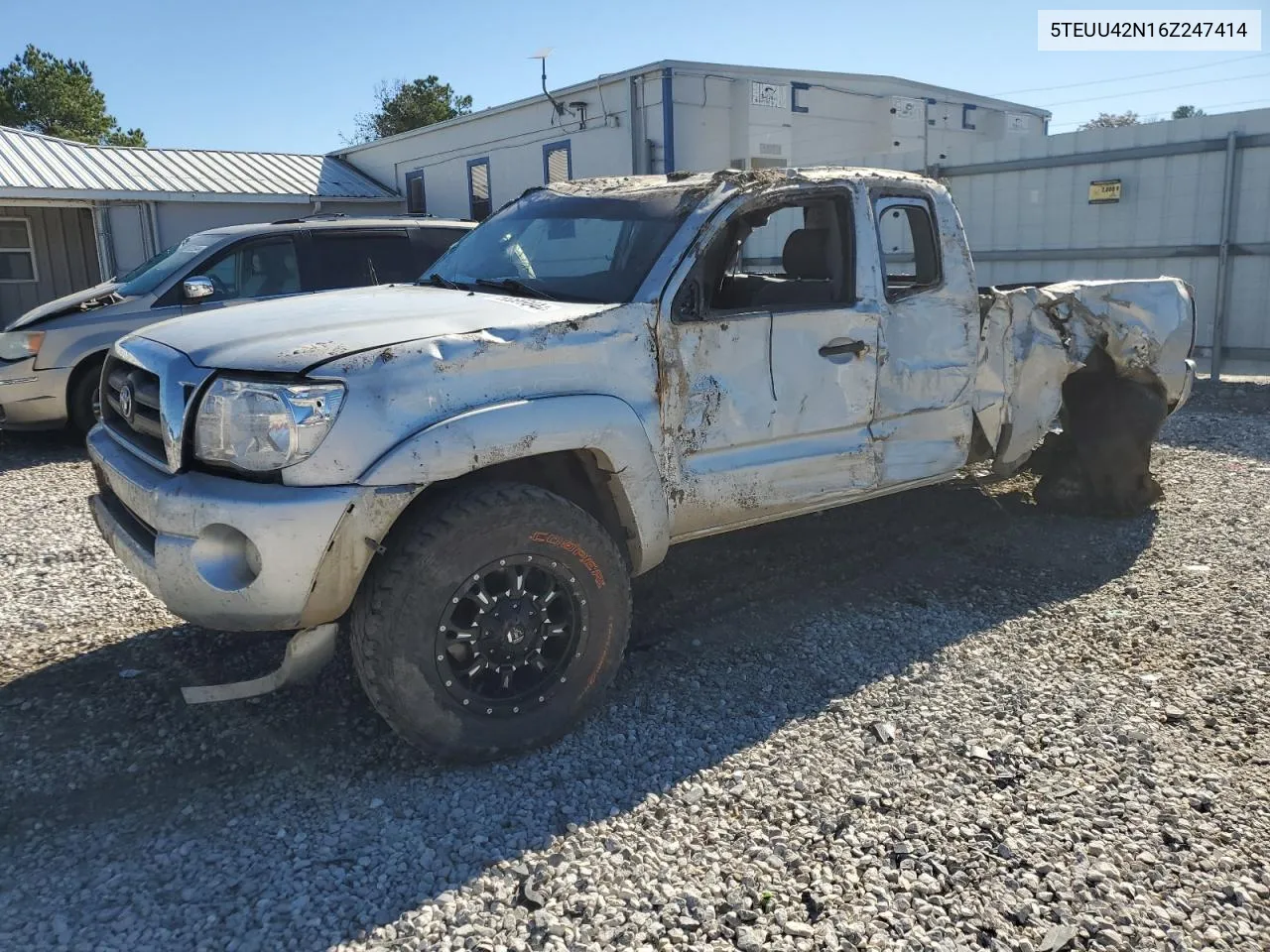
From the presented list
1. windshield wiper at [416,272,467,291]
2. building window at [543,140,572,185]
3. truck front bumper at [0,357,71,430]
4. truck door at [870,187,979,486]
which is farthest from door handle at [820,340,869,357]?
building window at [543,140,572,185]

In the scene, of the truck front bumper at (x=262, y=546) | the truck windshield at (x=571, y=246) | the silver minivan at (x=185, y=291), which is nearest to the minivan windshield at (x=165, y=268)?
the silver minivan at (x=185, y=291)

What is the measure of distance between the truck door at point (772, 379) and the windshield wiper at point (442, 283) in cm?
112

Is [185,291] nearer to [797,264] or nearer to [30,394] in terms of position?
[30,394]

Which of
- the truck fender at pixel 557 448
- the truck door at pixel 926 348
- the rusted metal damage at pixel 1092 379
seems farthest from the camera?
the rusted metal damage at pixel 1092 379

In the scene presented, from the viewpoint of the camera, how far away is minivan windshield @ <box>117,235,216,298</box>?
8656 mm

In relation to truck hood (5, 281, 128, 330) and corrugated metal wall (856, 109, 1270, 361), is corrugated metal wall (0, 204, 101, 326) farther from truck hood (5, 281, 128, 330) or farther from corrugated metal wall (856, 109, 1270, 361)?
corrugated metal wall (856, 109, 1270, 361)

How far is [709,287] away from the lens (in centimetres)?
394

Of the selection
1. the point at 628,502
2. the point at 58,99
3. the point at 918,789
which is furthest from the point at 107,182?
the point at 58,99

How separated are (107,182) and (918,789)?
19253mm

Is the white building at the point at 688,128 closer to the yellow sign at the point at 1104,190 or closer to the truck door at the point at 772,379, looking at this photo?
the yellow sign at the point at 1104,190

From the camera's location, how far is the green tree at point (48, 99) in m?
44.5

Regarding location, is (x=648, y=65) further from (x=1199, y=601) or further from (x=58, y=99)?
(x=58, y=99)

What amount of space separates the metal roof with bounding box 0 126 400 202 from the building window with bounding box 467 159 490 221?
321 centimetres

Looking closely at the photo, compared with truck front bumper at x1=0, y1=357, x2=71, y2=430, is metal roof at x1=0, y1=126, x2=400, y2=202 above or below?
above
